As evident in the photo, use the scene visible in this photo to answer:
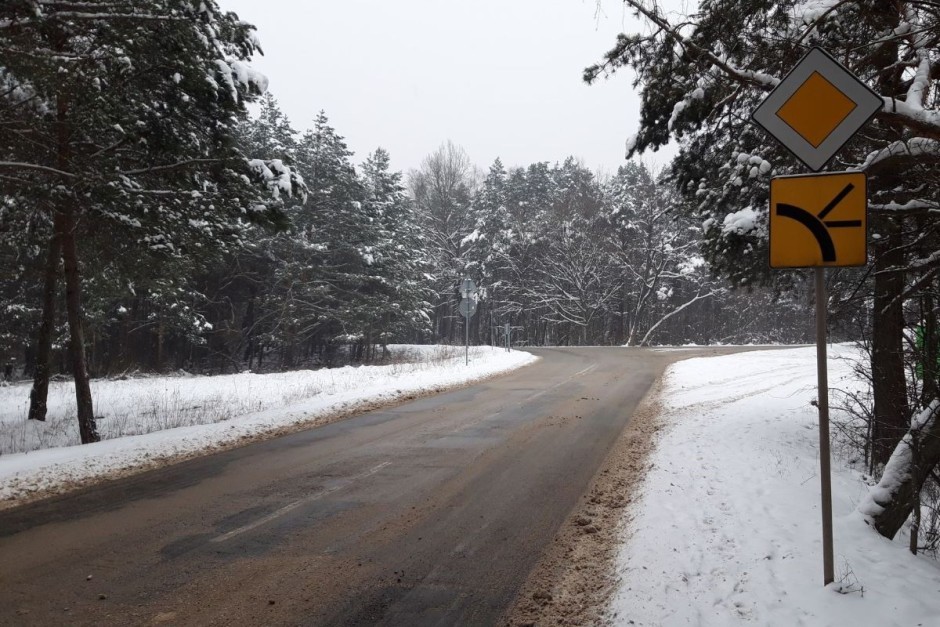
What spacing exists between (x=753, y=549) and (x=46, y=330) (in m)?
13.5

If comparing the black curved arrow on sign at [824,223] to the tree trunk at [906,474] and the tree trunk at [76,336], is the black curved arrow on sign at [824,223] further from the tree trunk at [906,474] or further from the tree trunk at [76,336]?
the tree trunk at [76,336]

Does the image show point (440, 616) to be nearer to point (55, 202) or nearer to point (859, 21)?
point (859, 21)

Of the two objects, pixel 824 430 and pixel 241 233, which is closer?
pixel 824 430

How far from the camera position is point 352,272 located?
36.0m

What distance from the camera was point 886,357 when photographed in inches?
246

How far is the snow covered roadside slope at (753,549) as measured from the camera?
10.9ft

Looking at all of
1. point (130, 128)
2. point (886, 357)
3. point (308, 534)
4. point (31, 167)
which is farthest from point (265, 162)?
point (886, 357)

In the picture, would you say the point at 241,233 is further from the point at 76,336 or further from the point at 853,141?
the point at 853,141

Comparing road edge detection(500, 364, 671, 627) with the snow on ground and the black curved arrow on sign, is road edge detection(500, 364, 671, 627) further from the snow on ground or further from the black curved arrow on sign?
the snow on ground

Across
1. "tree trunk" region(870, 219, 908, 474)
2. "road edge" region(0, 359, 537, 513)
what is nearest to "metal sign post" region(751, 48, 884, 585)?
"tree trunk" region(870, 219, 908, 474)

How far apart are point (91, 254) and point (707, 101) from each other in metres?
11.8

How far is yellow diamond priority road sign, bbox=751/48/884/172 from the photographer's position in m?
3.33

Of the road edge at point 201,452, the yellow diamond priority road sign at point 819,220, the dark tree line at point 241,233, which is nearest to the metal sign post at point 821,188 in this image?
the yellow diamond priority road sign at point 819,220

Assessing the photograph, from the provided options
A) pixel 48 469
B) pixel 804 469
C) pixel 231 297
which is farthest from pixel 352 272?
pixel 804 469
